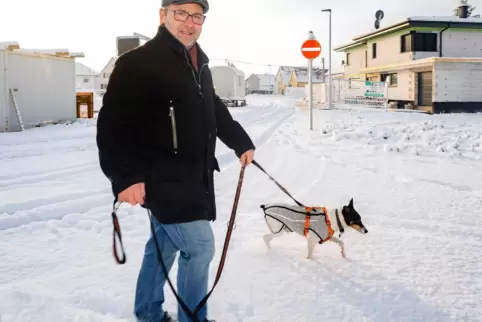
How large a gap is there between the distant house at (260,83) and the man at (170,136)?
104 meters

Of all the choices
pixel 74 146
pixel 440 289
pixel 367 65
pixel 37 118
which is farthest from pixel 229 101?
pixel 440 289

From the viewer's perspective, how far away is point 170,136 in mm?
2256

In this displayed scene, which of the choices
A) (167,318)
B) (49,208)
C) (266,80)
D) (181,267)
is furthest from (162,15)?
(266,80)

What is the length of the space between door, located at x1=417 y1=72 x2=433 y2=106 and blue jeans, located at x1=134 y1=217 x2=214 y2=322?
26.2 metres

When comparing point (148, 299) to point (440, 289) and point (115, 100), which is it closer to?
point (115, 100)

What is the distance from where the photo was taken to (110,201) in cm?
609

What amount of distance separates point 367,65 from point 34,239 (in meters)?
33.6

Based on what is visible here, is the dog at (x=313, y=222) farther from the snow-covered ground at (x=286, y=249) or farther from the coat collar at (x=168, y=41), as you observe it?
the coat collar at (x=168, y=41)

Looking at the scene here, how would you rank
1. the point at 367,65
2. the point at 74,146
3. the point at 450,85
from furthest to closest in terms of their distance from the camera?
the point at 367,65
the point at 450,85
the point at 74,146

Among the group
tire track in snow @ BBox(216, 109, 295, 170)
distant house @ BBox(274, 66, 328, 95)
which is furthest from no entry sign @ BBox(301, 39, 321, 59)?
distant house @ BBox(274, 66, 328, 95)

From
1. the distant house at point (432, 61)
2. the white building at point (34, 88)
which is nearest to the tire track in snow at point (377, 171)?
the white building at point (34, 88)

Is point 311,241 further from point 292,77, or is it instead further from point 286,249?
point 292,77

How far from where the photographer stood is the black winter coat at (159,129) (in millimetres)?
2193

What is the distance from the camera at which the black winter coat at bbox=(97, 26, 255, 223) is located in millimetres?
2193
